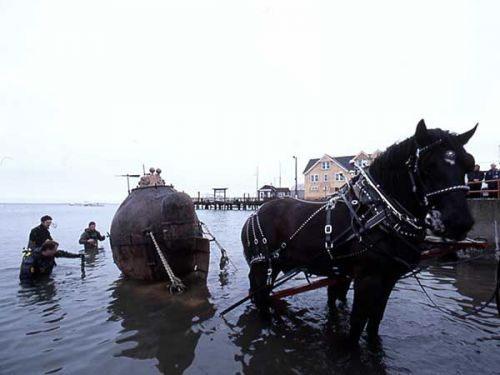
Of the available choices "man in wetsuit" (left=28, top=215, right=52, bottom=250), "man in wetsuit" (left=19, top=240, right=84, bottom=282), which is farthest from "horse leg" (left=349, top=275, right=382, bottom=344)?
"man in wetsuit" (left=28, top=215, right=52, bottom=250)

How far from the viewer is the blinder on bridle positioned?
305 cm

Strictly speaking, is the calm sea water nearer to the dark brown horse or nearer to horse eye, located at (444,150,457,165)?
the dark brown horse

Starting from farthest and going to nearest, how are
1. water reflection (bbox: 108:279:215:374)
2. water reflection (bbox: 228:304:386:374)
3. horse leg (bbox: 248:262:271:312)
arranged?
horse leg (bbox: 248:262:271:312), water reflection (bbox: 108:279:215:374), water reflection (bbox: 228:304:386:374)

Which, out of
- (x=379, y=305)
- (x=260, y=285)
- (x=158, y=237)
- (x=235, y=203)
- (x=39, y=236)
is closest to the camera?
(x=379, y=305)

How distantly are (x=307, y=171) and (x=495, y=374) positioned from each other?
55.5m

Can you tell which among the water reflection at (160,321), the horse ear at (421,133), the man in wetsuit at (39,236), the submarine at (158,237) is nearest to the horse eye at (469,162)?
the horse ear at (421,133)

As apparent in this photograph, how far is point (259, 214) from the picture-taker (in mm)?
5453

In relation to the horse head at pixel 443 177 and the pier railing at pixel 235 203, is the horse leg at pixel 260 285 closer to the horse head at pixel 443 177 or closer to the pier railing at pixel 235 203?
the horse head at pixel 443 177

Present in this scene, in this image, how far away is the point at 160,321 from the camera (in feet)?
19.2

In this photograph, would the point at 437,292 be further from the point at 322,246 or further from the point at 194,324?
the point at 194,324

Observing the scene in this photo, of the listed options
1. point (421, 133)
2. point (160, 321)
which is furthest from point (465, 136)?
point (160, 321)

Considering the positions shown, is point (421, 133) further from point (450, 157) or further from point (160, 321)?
point (160, 321)

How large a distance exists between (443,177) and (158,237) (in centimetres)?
646

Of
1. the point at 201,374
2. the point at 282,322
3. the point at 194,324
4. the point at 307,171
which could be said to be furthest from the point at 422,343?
the point at 307,171
